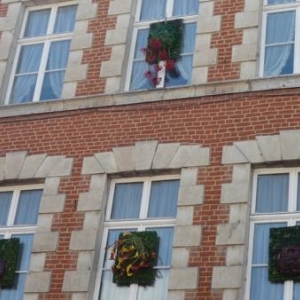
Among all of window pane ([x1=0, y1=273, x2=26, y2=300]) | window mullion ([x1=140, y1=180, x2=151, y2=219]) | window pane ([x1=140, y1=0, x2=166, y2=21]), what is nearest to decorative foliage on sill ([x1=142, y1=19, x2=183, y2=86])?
window pane ([x1=140, y1=0, x2=166, y2=21])

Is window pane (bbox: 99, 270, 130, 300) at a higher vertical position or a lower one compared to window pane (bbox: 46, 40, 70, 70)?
lower

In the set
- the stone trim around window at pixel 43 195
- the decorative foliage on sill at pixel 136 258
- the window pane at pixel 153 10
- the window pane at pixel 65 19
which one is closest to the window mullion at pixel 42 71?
the window pane at pixel 65 19

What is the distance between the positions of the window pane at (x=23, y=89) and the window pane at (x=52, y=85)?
196 millimetres

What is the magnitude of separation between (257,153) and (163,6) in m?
3.19

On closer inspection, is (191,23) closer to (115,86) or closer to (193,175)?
(115,86)

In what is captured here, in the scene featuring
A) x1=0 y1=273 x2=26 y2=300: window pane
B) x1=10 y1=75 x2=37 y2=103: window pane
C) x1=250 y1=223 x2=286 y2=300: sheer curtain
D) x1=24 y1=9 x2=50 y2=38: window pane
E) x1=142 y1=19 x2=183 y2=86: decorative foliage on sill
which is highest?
x1=24 y1=9 x2=50 y2=38: window pane

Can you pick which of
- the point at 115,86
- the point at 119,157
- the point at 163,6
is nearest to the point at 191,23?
the point at 163,6

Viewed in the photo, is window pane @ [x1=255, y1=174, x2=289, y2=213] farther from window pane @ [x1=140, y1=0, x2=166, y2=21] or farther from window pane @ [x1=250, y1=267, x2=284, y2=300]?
window pane @ [x1=140, y1=0, x2=166, y2=21]

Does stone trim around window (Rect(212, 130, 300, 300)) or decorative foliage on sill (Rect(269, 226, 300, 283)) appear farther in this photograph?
stone trim around window (Rect(212, 130, 300, 300))

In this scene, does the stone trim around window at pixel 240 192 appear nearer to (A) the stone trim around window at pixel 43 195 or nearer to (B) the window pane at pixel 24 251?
(A) the stone trim around window at pixel 43 195

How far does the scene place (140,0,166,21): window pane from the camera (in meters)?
12.8

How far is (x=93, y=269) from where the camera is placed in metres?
10.8

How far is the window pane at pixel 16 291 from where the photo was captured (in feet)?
36.4

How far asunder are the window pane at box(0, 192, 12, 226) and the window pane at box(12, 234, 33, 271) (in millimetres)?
339
